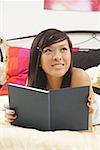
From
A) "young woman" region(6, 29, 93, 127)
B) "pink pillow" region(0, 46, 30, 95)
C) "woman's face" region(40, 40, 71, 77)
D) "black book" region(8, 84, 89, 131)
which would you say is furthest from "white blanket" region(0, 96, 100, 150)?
"pink pillow" region(0, 46, 30, 95)

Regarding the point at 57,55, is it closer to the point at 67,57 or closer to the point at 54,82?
the point at 67,57

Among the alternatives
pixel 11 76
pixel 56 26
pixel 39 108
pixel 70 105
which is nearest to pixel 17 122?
pixel 39 108

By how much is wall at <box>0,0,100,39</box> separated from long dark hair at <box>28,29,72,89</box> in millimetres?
1197

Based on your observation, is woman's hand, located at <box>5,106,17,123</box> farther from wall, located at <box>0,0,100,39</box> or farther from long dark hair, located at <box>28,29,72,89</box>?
wall, located at <box>0,0,100,39</box>

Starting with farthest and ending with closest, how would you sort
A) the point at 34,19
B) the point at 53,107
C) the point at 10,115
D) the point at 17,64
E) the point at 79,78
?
the point at 34,19, the point at 17,64, the point at 79,78, the point at 10,115, the point at 53,107

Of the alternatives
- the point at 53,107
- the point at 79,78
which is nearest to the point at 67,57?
the point at 79,78

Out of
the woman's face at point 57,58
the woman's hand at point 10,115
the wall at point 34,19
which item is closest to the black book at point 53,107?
the woman's hand at point 10,115

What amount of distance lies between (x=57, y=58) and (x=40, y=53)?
0.40 feet

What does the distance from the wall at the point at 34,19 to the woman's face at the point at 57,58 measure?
4.10 feet

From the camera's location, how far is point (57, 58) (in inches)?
57.2

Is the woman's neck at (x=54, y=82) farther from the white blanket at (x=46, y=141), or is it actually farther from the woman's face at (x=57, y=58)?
the white blanket at (x=46, y=141)

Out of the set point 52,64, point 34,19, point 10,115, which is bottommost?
point 10,115

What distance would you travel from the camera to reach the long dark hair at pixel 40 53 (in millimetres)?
1500

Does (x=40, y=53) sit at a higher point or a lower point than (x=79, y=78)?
higher
